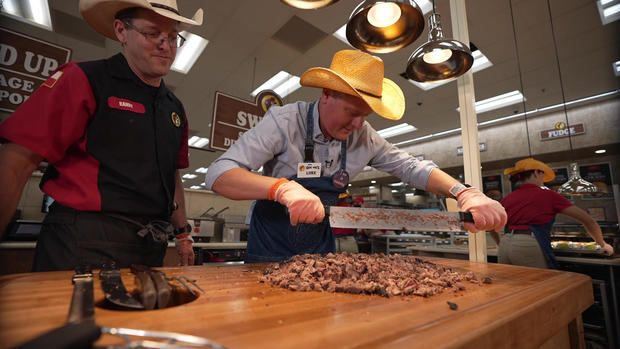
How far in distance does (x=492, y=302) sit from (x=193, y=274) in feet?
3.42

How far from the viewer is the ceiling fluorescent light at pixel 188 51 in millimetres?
4512

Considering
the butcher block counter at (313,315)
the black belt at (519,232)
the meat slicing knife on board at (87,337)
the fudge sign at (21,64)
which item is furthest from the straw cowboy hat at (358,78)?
the black belt at (519,232)

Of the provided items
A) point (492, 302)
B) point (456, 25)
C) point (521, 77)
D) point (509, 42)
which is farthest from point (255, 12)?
point (521, 77)

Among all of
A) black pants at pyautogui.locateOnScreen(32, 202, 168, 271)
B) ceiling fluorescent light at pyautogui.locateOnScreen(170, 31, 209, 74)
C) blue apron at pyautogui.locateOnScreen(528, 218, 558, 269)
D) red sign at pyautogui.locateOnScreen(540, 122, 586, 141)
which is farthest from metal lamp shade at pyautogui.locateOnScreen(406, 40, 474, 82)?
red sign at pyautogui.locateOnScreen(540, 122, 586, 141)

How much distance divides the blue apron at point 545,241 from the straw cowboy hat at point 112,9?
402 centimetres

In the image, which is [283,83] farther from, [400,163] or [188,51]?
[400,163]

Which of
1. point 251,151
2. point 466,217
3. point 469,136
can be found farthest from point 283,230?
point 469,136

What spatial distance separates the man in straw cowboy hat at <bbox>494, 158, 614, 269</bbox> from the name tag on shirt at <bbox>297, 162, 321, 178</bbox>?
319 centimetres

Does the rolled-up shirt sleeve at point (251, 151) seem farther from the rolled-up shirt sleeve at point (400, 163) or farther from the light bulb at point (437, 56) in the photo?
the light bulb at point (437, 56)

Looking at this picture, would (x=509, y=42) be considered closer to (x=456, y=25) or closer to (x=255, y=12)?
(x=456, y=25)

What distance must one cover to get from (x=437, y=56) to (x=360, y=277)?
1.61 m

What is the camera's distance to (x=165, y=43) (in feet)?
4.46

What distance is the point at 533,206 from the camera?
3.45 meters

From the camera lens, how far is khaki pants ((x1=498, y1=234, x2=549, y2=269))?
132 inches
